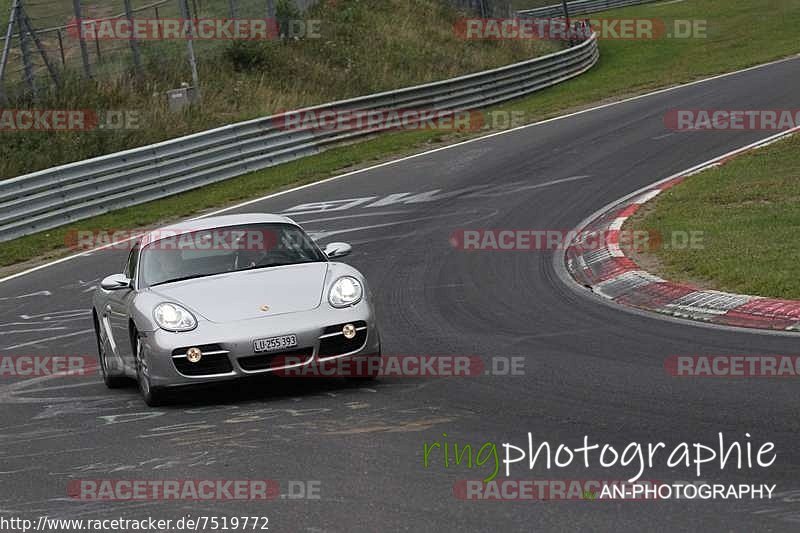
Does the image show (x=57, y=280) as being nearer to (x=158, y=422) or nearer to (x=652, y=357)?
(x=158, y=422)

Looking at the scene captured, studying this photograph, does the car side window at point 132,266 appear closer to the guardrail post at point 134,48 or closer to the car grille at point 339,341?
the car grille at point 339,341

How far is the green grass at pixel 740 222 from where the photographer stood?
466 inches

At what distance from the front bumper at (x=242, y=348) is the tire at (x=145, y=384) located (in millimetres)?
87

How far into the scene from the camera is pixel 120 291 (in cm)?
1077

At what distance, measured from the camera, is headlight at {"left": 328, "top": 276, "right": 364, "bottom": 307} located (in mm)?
9461

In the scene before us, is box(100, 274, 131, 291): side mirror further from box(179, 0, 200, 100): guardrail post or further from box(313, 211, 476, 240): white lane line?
box(179, 0, 200, 100): guardrail post

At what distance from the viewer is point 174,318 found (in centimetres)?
932

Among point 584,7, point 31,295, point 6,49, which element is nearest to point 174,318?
point 31,295

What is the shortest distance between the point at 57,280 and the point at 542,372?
33.2ft

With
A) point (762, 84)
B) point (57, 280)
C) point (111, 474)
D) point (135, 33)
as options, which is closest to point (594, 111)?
point (762, 84)

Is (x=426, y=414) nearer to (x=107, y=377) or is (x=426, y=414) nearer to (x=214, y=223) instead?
(x=214, y=223)

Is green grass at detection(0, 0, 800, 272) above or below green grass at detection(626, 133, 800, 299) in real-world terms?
below

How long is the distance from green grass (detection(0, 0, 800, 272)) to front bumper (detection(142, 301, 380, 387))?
1167 centimetres

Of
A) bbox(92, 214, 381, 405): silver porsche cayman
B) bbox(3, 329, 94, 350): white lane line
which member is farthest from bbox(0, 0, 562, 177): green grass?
bbox(92, 214, 381, 405): silver porsche cayman
